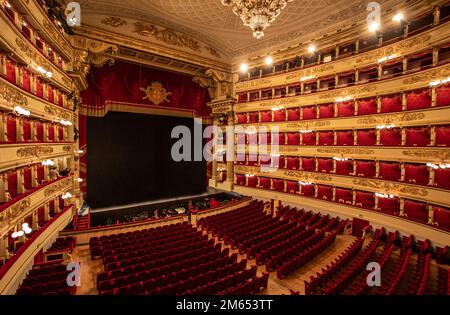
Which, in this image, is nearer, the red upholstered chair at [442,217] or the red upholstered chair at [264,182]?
the red upholstered chair at [442,217]

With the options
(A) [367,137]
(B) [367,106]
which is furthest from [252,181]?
(B) [367,106]

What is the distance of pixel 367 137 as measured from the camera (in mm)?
13008

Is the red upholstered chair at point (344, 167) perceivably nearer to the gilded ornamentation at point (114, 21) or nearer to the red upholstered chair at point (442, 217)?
the red upholstered chair at point (442, 217)

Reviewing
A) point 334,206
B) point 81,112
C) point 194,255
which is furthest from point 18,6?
point 334,206

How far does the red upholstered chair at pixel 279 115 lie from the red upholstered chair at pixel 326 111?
8.56 ft

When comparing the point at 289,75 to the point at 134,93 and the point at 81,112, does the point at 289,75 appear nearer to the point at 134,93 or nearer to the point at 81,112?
the point at 134,93

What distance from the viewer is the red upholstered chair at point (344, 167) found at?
13.7 meters

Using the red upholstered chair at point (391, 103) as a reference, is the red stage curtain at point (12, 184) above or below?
below

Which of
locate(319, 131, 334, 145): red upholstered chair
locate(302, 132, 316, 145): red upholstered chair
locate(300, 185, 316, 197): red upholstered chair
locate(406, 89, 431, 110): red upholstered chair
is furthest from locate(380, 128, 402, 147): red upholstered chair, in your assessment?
locate(300, 185, 316, 197): red upholstered chair

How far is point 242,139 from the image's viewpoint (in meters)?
19.0

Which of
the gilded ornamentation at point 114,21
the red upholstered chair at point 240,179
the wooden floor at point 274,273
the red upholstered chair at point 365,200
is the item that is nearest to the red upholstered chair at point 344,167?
the red upholstered chair at point 365,200

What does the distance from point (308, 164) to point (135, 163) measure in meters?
12.5

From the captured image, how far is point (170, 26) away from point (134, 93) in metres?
4.95
